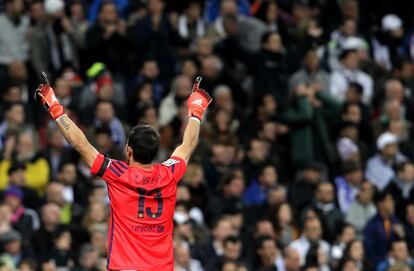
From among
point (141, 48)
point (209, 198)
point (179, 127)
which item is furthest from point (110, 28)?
point (209, 198)

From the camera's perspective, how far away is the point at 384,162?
1744 cm

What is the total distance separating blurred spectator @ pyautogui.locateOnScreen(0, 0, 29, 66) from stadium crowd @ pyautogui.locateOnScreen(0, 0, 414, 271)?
0.7 inches

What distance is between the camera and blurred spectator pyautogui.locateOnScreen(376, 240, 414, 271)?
1556cm

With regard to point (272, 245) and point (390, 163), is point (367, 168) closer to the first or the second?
point (390, 163)

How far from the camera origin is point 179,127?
16.7 meters

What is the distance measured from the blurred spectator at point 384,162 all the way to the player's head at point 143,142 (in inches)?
350

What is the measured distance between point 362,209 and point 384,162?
46.6 inches

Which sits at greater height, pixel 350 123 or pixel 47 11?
pixel 47 11

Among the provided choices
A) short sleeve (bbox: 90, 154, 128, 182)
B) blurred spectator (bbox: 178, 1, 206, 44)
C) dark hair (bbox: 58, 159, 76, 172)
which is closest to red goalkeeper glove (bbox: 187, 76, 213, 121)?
short sleeve (bbox: 90, 154, 128, 182)

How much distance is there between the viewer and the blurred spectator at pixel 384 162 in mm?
17328

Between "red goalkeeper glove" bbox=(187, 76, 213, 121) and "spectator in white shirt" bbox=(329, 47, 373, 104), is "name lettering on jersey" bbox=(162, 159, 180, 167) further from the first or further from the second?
"spectator in white shirt" bbox=(329, 47, 373, 104)

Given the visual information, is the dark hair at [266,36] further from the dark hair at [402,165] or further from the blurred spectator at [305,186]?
the dark hair at [402,165]

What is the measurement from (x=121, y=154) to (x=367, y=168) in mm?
3603

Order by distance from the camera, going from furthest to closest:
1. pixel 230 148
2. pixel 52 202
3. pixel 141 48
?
pixel 141 48 → pixel 230 148 → pixel 52 202
